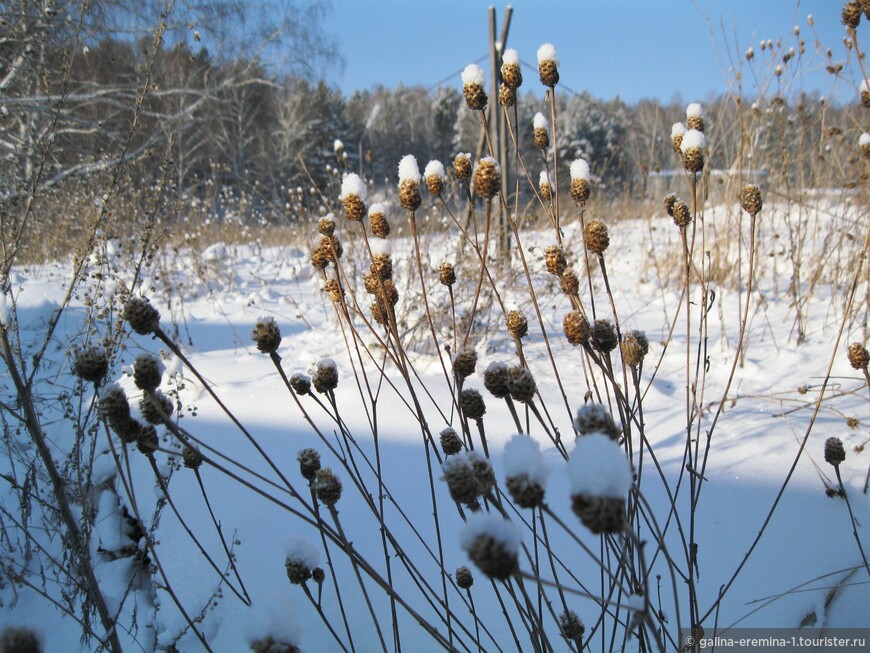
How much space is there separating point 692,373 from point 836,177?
2.67 metres

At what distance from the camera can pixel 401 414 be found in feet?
5.73

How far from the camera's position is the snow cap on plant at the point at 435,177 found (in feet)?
3.15

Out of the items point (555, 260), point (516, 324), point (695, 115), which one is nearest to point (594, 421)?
point (516, 324)

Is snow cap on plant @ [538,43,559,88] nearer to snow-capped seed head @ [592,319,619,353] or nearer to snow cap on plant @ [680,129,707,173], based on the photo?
snow cap on plant @ [680,129,707,173]

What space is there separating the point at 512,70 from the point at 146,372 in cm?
86

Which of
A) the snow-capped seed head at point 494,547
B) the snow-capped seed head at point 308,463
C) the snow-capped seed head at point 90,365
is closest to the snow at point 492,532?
the snow-capped seed head at point 494,547

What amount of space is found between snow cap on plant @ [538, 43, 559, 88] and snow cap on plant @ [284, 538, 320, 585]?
3.11 feet

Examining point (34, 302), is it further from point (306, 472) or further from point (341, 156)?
point (306, 472)

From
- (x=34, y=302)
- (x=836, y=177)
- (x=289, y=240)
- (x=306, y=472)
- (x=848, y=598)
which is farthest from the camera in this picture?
(x=289, y=240)

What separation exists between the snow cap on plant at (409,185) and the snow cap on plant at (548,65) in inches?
13.5

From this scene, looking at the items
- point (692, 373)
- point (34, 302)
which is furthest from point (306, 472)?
point (34, 302)

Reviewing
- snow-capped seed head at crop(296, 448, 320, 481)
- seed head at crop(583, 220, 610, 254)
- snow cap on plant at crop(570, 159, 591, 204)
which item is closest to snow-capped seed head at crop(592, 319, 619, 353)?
seed head at crop(583, 220, 610, 254)

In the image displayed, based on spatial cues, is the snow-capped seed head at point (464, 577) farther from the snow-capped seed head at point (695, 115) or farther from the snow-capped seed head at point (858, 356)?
the snow-capped seed head at point (695, 115)

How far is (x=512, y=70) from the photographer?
1.03m
